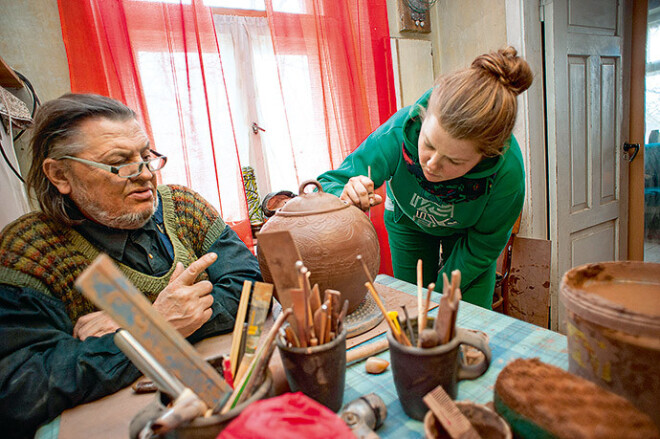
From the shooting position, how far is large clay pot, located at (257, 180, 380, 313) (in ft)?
3.56

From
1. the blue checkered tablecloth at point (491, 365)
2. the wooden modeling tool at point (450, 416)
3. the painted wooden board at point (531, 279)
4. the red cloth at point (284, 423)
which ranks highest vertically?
the red cloth at point (284, 423)

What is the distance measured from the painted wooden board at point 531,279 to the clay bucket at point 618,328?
1.46 meters

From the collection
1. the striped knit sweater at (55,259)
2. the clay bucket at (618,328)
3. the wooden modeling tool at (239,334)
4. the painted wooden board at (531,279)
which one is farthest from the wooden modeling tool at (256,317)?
the painted wooden board at (531,279)

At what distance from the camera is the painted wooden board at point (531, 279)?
204cm

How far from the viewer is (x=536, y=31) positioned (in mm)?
2650

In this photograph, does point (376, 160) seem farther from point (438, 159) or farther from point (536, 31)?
point (536, 31)

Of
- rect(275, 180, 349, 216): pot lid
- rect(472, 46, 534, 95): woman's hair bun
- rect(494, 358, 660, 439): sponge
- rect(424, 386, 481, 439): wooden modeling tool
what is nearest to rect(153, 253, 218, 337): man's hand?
rect(275, 180, 349, 216): pot lid

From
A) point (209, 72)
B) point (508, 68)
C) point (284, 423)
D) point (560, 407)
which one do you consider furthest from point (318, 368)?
point (209, 72)

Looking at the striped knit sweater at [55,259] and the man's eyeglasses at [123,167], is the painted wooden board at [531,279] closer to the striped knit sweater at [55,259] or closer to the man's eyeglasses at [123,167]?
the striped knit sweater at [55,259]

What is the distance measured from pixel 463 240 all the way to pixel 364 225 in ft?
2.55

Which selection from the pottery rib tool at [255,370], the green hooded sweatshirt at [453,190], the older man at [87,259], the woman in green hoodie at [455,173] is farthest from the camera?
the green hooded sweatshirt at [453,190]

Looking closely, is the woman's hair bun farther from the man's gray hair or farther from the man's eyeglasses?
the man's gray hair

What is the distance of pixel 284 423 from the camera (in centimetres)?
49

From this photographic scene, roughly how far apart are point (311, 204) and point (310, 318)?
0.54 m
